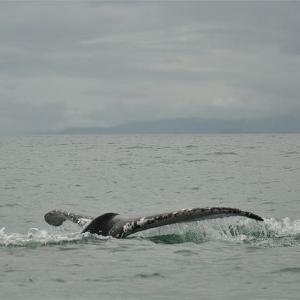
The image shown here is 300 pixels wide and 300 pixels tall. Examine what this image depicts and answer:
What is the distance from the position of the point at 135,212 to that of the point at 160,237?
30.5ft

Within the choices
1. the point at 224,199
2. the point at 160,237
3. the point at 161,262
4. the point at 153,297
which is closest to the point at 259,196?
the point at 224,199

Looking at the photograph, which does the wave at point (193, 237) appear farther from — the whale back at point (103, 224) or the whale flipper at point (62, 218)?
the whale flipper at point (62, 218)

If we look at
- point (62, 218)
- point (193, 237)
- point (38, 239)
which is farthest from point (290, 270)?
point (38, 239)

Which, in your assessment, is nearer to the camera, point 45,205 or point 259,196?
point 45,205

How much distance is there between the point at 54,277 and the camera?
33.1 ft

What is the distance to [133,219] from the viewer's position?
11.3 m

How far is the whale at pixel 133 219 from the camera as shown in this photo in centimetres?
1027

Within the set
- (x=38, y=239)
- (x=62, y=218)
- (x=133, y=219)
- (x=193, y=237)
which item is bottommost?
(x=38, y=239)

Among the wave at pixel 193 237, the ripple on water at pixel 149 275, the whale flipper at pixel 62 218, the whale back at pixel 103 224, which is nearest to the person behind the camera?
the ripple on water at pixel 149 275

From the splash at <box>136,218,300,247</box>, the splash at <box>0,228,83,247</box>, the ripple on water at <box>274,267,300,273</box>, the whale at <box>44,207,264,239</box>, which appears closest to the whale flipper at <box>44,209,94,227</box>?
the whale at <box>44,207,264,239</box>

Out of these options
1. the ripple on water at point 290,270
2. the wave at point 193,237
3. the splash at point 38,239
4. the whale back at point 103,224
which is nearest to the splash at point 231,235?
the wave at point 193,237

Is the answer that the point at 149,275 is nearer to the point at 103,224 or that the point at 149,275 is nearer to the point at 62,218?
the point at 103,224

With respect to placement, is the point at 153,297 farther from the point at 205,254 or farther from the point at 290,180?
the point at 290,180

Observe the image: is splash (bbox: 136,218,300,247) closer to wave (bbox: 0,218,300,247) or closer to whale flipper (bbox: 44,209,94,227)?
wave (bbox: 0,218,300,247)
